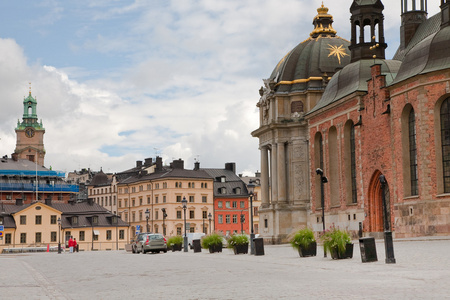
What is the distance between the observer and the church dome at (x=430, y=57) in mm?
44125

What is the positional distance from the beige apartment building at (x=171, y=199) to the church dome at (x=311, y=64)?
48338 mm

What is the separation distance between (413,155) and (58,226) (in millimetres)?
66259

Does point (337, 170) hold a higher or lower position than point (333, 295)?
higher

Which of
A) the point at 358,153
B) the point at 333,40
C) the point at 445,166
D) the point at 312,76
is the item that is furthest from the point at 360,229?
the point at 333,40

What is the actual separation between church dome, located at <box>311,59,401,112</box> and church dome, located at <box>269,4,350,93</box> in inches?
339

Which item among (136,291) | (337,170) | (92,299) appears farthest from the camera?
(337,170)

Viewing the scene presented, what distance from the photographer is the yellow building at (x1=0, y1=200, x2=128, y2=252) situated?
320 ft

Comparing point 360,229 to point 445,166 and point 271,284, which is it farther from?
point 271,284

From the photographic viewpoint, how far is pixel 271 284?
17.0 m

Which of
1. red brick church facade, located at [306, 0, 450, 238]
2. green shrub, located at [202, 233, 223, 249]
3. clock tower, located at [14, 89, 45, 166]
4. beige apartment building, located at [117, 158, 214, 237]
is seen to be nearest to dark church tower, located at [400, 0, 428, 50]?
red brick church facade, located at [306, 0, 450, 238]

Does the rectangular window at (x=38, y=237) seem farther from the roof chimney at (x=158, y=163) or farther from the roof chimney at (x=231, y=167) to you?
the roof chimney at (x=231, y=167)

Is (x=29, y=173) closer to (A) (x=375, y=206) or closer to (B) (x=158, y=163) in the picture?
(B) (x=158, y=163)

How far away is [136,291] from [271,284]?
3345 mm

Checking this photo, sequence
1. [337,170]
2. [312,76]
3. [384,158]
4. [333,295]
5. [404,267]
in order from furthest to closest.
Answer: [312,76], [337,170], [384,158], [404,267], [333,295]
